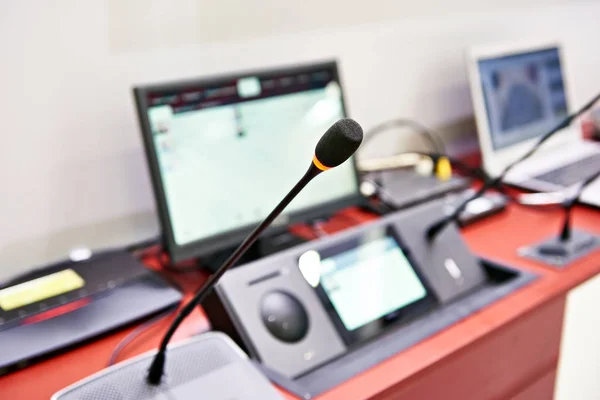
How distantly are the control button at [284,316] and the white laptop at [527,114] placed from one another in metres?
0.80

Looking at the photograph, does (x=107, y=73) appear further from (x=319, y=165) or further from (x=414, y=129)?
(x=414, y=129)

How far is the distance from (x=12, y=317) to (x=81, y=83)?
44 cm

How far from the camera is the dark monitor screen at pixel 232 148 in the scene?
0.98m

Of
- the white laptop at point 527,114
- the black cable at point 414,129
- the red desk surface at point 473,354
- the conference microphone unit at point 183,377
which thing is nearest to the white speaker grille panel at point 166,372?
the conference microphone unit at point 183,377

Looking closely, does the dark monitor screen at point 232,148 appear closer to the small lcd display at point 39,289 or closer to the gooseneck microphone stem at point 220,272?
the small lcd display at point 39,289

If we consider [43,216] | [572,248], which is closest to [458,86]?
[572,248]

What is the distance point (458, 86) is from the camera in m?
1.67

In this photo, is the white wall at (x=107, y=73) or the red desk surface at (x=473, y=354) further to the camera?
the white wall at (x=107, y=73)

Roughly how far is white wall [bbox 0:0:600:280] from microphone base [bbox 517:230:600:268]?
551mm

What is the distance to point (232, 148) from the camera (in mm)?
1045

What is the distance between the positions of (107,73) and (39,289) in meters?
0.41

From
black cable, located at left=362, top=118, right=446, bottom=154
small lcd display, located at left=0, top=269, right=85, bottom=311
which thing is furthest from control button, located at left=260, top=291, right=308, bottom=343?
black cable, located at left=362, top=118, right=446, bottom=154

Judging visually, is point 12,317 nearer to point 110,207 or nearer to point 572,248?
point 110,207

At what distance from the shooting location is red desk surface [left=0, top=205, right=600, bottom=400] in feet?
2.58
